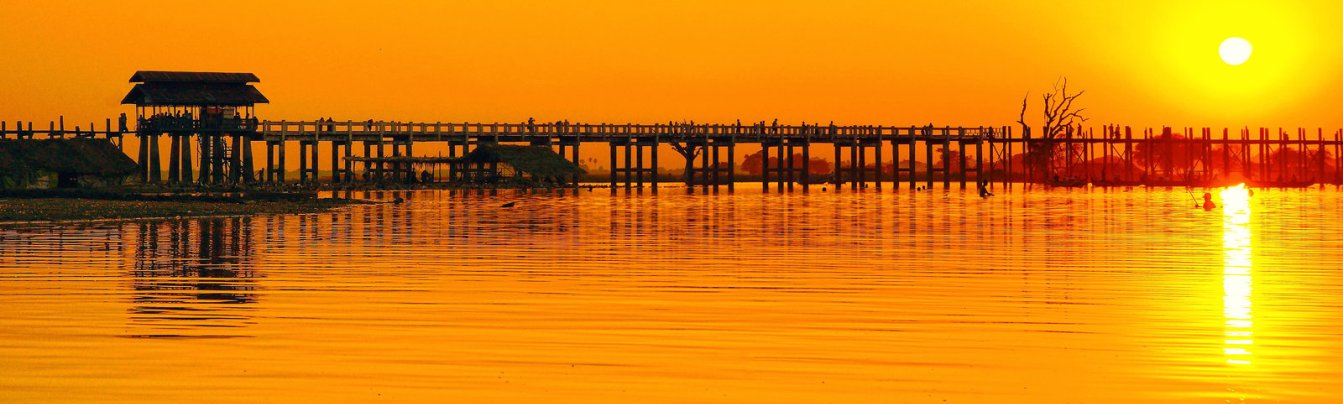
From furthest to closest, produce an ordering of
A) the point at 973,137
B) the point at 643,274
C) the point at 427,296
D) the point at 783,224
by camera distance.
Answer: the point at 973,137 < the point at 783,224 < the point at 643,274 < the point at 427,296

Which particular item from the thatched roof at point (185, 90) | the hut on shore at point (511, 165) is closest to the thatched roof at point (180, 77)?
the thatched roof at point (185, 90)

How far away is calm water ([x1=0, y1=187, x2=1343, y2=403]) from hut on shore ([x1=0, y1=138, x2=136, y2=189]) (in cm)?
4568

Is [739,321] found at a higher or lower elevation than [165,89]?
lower

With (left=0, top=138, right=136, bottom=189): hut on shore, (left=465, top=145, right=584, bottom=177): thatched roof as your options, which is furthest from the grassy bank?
(left=465, top=145, right=584, bottom=177): thatched roof

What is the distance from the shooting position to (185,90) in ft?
299

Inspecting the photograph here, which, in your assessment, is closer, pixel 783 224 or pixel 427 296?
pixel 427 296

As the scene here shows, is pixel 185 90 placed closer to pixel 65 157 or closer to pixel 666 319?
pixel 65 157

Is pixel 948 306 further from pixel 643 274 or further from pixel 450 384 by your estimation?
pixel 450 384

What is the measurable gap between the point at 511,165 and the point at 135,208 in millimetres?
49881

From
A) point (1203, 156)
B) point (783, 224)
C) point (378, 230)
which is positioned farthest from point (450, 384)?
point (1203, 156)

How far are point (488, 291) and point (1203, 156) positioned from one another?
402 feet

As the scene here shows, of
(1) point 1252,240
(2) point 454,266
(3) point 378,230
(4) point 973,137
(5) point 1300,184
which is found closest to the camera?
(2) point 454,266

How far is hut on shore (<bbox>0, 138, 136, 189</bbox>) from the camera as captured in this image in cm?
7838

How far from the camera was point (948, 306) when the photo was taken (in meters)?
19.5
